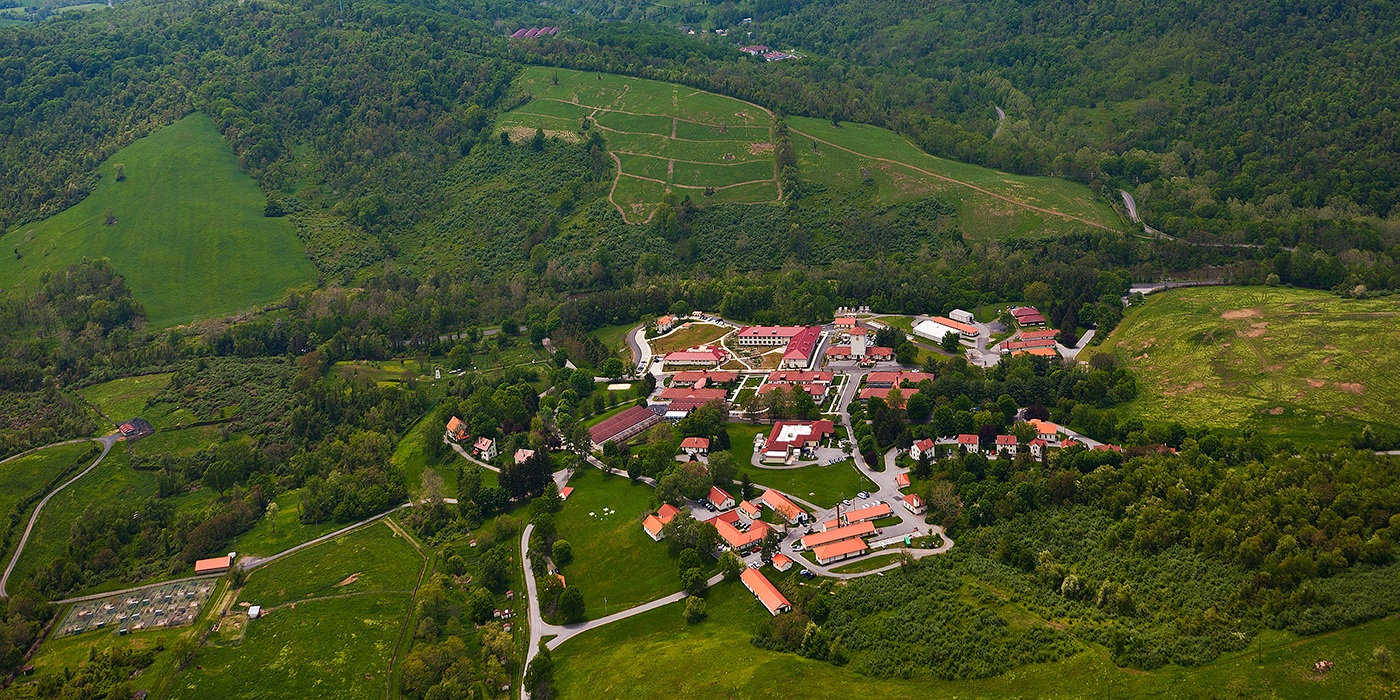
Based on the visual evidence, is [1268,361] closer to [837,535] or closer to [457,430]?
[837,535]

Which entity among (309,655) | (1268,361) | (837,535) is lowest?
(309,655)

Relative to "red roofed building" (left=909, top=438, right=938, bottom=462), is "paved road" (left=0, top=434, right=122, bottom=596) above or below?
below

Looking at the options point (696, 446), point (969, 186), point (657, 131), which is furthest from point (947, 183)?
point (696, 446)

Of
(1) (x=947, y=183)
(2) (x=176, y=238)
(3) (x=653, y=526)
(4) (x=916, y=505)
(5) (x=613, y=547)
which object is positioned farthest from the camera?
(1) (x=947, y=183)

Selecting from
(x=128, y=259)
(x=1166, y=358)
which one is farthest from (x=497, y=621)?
(x=128, y=259)

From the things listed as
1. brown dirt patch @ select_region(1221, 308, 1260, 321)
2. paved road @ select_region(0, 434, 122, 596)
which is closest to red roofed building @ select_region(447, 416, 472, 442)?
paved road @ select_region(0, 434, 122, 596)

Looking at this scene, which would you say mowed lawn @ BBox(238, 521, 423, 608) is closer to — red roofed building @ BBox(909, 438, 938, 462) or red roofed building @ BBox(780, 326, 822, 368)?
red roofed building @ BBox(909, 438, 938, 462)

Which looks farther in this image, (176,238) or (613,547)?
(176,238)
